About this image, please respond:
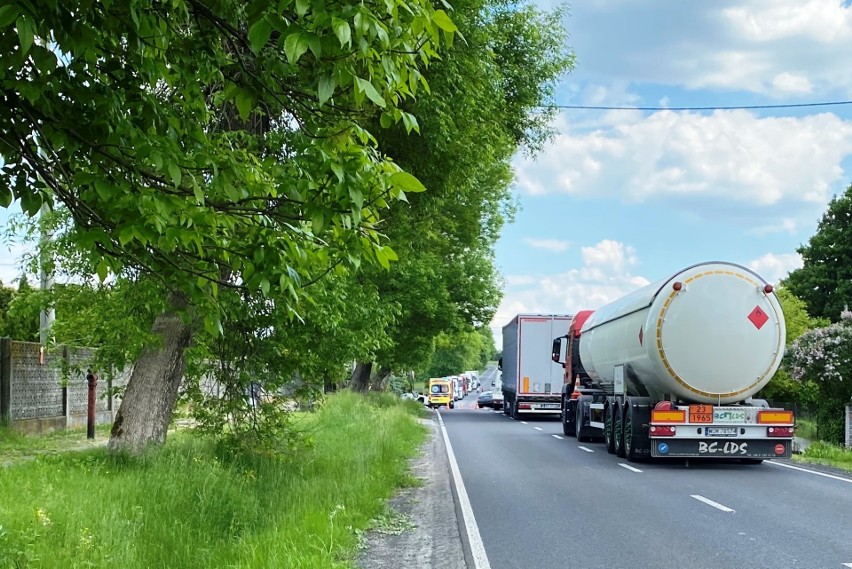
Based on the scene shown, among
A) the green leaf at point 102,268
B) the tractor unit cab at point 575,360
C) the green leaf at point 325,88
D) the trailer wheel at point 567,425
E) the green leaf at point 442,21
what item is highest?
the green leaf at point 442,21

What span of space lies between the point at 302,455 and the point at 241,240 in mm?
8036

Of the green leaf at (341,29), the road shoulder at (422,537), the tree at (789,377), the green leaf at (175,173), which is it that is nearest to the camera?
the green leaf at (341,29)

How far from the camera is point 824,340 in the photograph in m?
21.5

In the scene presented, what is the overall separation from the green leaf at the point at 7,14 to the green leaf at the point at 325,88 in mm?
1189

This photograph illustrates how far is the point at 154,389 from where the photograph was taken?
11.4 m

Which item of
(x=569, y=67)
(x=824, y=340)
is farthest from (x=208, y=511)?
(x=824, y=340)

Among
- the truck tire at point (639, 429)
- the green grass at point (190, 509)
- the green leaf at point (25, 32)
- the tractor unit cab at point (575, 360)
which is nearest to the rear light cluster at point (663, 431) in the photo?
the truck tire at point (639, 429)

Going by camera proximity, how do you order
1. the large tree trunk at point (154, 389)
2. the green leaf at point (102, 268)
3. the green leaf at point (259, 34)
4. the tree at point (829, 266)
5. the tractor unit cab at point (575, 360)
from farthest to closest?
the tree at point (829, 266)
the tractor unit cab at point (575, 360)
the large tree trunk at point (154, 389)
the green leaf at point (102, 268)
the green leaf at point (259, 34)

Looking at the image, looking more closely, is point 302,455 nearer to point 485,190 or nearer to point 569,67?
point 569,67

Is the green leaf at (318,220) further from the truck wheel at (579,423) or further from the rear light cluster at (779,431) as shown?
the truck wheel at (579,423)

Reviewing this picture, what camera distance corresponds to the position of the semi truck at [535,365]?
116 feet

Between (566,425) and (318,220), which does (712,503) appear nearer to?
(318,220)

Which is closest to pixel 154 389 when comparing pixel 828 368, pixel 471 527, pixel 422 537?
pixel 422 537

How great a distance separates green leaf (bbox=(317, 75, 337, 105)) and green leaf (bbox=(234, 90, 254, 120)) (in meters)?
0.70
